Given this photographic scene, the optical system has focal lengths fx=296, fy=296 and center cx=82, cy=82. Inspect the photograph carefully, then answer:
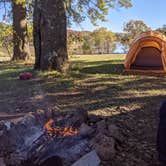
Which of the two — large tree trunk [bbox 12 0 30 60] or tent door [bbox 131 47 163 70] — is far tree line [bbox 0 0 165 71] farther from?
tent door [bbox 131 47 163 70]

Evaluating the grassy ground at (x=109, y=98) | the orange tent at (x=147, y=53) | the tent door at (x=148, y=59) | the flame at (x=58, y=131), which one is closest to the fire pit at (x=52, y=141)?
the flame at (x=58, y=131)

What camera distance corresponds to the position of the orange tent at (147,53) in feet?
22.0

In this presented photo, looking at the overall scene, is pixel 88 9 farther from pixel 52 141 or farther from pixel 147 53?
pixel 52 141

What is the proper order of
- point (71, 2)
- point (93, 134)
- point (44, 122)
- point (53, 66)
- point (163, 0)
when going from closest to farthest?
point (93, 134), point (44, 122), point (53, 66), point (71, 2), point (163, 0)

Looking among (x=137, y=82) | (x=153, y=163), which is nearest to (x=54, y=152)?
(x=153, y=163)

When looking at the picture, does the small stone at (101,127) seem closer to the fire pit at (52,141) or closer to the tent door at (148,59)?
the fire pit at (52,141)

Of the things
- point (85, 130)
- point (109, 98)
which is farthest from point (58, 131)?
point (109, 98)

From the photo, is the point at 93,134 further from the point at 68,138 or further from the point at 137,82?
the point at 137,82

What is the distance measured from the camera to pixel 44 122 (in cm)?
290

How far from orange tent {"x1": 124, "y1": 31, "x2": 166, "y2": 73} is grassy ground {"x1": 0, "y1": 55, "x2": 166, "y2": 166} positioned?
685 millimetres

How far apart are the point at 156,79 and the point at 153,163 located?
11.2 ft

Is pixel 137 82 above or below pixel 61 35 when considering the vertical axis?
below

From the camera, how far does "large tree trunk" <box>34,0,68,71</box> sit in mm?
5969

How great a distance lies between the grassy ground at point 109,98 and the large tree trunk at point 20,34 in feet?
11.8
